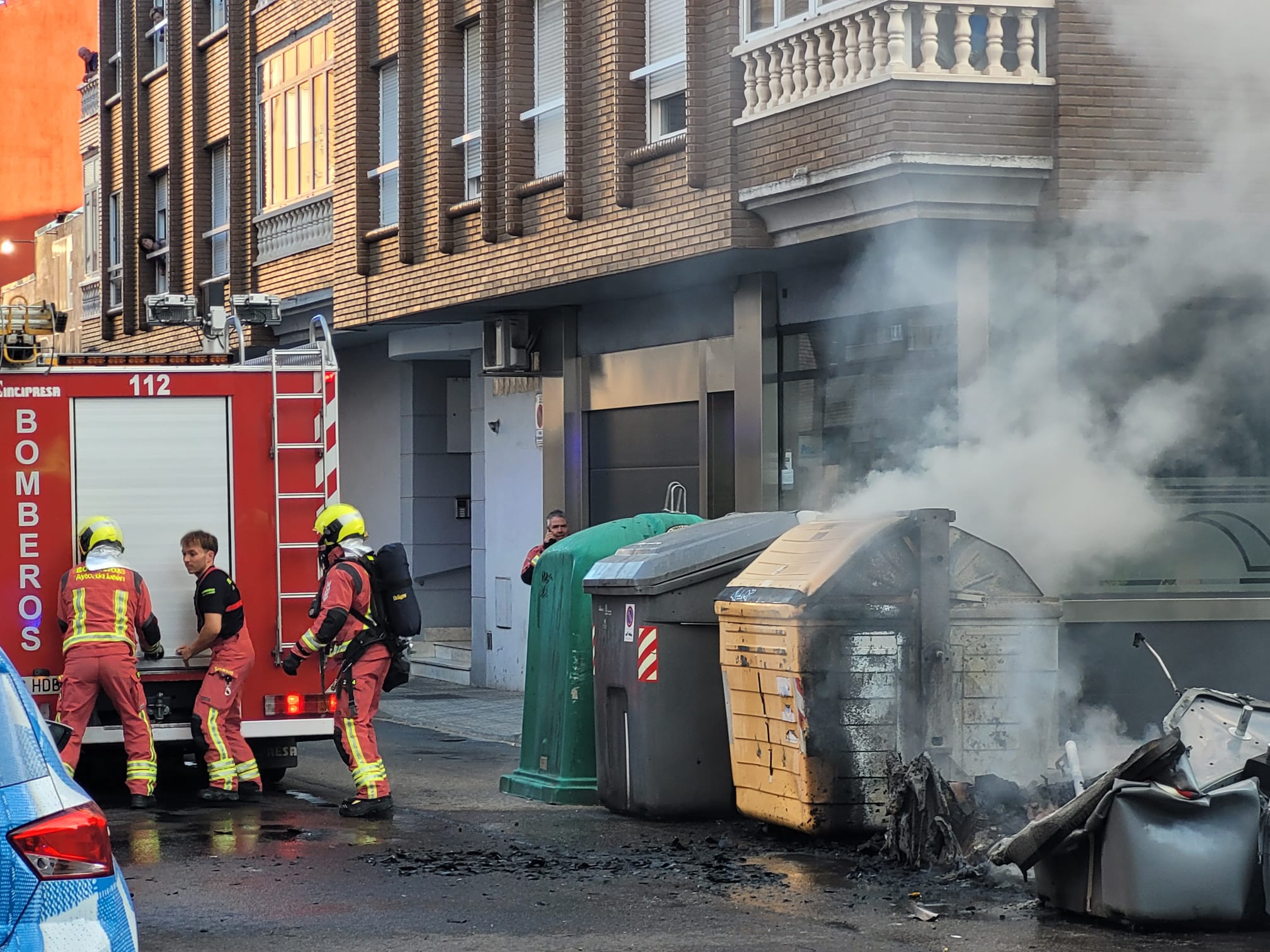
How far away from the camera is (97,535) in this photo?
1026 centimetres

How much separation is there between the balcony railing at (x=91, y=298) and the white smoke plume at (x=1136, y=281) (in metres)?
20.3

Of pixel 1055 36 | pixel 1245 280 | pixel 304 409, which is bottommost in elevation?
pixel 304 409

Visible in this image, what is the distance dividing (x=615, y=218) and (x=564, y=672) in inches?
220

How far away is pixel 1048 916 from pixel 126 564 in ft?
19.6

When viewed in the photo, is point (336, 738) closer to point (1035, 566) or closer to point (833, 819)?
point (833, 819)

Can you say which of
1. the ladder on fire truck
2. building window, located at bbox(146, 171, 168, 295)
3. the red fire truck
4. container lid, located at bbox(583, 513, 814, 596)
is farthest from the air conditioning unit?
building window, located at bbox(146, 171, 168, 295)

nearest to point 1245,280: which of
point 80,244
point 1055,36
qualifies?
point 1055,36

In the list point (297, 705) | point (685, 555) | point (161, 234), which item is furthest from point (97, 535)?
point (161, 234)

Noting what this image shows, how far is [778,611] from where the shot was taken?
8.65 metres

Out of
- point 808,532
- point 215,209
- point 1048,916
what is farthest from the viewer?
point 215,209

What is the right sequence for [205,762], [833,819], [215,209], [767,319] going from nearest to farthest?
[833,819] → [205,762] → [767,319] → [215,209]

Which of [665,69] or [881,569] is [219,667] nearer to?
[881,569]

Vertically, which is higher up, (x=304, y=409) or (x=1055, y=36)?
(x=1055, y=36)

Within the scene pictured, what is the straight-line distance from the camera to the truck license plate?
10.5 metres
